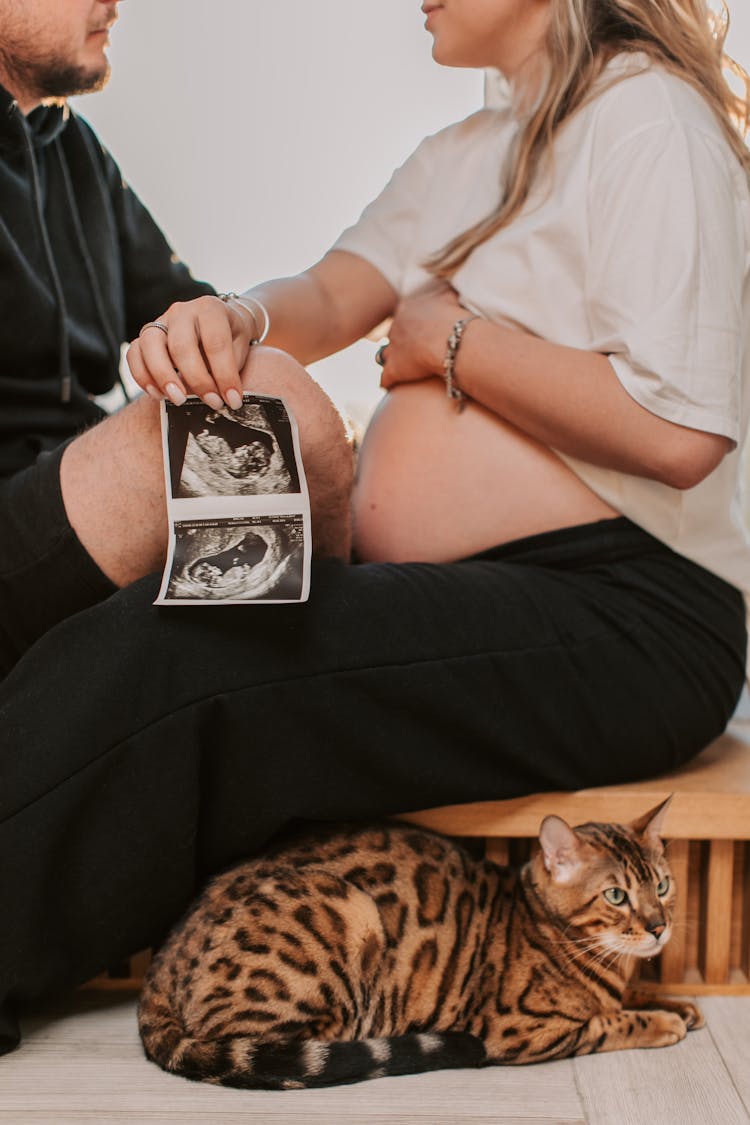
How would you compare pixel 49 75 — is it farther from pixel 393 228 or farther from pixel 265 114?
pixel 265 114

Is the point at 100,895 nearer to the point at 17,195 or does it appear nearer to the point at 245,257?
the point at 17,195

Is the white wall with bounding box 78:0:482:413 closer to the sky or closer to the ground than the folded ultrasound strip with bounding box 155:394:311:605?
closer to the sky

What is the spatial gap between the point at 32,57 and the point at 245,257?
28.8 inches

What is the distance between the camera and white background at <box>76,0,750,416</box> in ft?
6.67

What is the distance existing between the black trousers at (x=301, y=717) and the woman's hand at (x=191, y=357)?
19 cm

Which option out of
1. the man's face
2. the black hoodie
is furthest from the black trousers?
the man's face

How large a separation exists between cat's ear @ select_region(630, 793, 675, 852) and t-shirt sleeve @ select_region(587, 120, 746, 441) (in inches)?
15.8

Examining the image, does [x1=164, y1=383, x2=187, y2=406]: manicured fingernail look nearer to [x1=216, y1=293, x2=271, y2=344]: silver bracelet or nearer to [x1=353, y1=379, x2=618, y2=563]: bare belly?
[x1=216, y1=293, x2=271, y2=344]: silver bracelet

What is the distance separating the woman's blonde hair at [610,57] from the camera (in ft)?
3.99

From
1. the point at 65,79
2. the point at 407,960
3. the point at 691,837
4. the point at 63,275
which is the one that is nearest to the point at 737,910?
the point at 691,837

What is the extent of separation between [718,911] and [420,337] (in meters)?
0.76

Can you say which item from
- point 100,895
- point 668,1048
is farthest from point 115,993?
point 668,1048

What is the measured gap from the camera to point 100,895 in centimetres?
95

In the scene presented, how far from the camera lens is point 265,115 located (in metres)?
2.06
